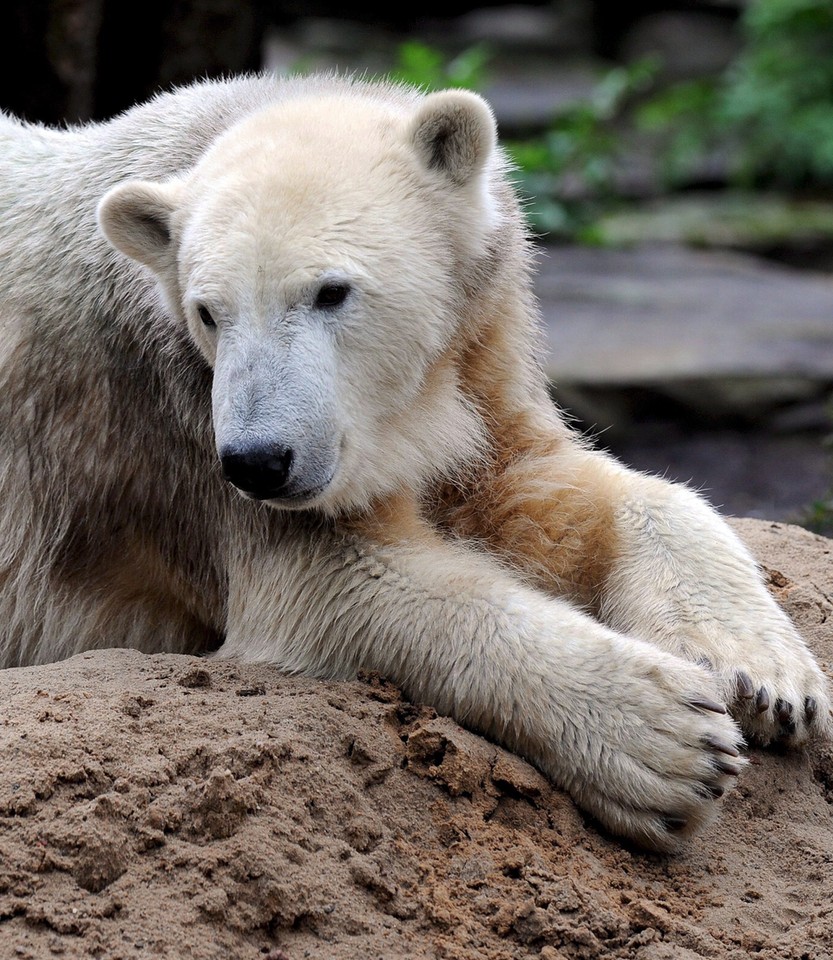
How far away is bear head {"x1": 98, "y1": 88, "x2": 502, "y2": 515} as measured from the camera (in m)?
3.12

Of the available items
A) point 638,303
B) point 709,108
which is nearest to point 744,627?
point 638,303

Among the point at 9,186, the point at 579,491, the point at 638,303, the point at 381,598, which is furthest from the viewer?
the point at 638,303

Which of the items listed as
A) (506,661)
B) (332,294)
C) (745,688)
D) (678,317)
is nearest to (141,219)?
(332,294)

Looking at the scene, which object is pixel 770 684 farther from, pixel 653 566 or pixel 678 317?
pixel 678 317

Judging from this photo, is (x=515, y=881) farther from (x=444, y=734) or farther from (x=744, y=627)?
(x=744, y=627)

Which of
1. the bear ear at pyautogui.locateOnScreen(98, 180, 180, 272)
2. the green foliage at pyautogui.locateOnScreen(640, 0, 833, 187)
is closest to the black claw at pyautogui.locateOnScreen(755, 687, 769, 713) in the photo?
the bear ear at pyautogui.locateOnScreen(98, 180, 180, 272)

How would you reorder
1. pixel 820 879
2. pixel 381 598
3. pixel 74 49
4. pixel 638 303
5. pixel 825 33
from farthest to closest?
pixel 825 33 → pixel 638 303 → pixel 74 49 → pixel 381 598 → pixel 820 879

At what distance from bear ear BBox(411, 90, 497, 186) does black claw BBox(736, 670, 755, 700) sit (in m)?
1.57

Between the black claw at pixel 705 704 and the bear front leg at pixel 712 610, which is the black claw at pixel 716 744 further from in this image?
Result: the bear front leg at pixel 712 610

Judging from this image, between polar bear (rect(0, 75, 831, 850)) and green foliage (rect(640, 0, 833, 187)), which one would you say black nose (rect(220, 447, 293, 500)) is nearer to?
polar bear (rect(0, 75, 831, 850))

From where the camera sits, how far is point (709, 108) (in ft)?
51.2

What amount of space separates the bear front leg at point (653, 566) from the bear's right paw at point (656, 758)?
0.71 ft

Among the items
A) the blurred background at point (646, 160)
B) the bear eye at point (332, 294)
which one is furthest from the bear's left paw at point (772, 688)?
the blurred background at point (646, 160)

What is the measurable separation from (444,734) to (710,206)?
12.9 m
